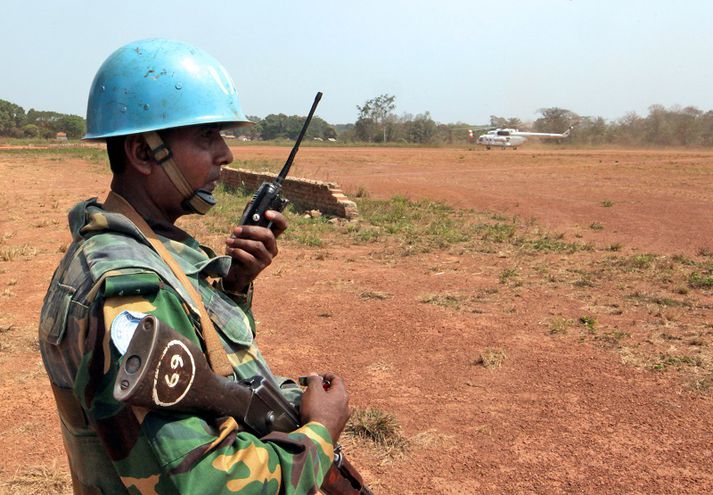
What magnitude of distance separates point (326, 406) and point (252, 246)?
0.54 meters

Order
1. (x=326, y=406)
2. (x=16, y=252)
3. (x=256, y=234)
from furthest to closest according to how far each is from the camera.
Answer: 1. (x=16, y=252)
2. (x=256, y=234)
3. (x=326, y=406)

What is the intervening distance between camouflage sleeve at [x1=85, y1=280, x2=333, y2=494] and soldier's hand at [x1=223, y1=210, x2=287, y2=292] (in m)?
0.56

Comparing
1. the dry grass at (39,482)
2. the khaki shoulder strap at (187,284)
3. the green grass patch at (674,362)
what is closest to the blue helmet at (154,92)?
the khaki shoulder strap at (187,284)

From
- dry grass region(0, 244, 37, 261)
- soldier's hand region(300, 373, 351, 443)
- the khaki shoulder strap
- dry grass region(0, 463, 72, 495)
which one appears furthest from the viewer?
dry grass region(0, 244, 37, 261)

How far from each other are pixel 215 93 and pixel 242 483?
0.94 m

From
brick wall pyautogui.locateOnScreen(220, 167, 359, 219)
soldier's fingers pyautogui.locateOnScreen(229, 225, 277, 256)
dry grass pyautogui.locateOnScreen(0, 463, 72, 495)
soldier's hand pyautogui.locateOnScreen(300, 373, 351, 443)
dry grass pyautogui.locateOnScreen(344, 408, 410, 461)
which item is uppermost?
soldier's fingers pyautogui.locateOnScreen(229, 225, 277, 256)

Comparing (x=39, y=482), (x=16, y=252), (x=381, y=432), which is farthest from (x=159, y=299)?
(x=16, y=252)

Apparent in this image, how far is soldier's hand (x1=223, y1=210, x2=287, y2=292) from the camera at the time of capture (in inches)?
69.6

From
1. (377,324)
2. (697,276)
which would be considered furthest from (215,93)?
(697,276)

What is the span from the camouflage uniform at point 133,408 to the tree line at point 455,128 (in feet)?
205

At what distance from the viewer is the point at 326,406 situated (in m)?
1.45

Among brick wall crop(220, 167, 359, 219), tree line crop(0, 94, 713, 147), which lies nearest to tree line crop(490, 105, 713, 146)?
tree line crop(0, 94, 713, 147)

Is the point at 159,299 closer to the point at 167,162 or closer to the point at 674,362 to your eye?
Result: the point at 167,162

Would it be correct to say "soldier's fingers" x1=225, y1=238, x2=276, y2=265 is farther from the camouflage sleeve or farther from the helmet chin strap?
the camouflage sleeve
